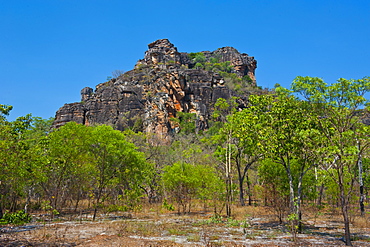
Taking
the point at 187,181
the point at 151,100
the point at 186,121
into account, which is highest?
the point at 151,100

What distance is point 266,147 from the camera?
1377 centimetres

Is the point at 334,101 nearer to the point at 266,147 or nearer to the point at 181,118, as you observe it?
the point at 266,147

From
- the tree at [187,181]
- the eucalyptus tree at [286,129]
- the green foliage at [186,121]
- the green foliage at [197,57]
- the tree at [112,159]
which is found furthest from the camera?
the green foliage at [197,57]

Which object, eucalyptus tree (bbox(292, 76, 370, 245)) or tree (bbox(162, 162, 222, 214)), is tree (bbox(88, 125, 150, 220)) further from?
eucalyptus tree (bbox(292, 76, 370, 245))

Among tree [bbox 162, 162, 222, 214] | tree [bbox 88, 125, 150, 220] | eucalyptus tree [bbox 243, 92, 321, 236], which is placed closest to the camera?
eucalyptus tree [bbox 243, 92, 321, 236]

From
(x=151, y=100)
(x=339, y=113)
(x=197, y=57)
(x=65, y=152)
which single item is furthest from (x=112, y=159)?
(x=197, y=57)

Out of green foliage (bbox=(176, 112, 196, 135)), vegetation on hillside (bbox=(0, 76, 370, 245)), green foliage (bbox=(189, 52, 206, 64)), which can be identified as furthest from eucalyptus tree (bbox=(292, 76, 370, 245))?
green foliage (bbox=(189, 52, 206, 64))

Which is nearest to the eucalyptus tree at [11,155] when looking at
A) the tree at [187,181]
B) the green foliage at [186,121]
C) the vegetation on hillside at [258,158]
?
the vegetation on hillside at [258,158]

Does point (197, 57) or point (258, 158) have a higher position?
point (197, 57)

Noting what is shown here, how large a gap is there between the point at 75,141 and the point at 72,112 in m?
57.9

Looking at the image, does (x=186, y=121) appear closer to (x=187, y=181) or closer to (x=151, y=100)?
(x=151, y=100)

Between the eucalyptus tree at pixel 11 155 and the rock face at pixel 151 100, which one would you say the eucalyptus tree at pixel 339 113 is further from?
the rock face at pixel 151 100

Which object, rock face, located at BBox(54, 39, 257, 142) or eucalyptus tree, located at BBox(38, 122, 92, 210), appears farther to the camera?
rock face, located at BBox(54, 39, 257, 142)

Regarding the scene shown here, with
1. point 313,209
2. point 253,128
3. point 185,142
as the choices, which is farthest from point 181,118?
point 253,128
